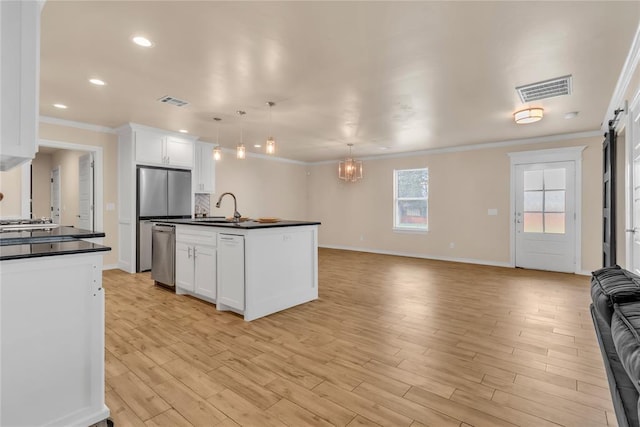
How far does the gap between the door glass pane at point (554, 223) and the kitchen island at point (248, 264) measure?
477cm

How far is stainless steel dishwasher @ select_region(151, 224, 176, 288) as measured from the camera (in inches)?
169

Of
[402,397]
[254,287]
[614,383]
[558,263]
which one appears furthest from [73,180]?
[558,263]

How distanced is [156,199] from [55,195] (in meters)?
4.24

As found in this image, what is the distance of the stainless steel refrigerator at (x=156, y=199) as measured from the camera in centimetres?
552

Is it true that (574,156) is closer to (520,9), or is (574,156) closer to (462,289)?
(462,289)

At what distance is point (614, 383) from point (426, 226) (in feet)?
22.9

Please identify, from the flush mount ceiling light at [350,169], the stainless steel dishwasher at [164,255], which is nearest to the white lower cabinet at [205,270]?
the stainless steel dishwasher at [164,255]

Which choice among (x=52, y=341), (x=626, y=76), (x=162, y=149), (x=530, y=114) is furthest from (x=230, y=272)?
(x=626, y=76)

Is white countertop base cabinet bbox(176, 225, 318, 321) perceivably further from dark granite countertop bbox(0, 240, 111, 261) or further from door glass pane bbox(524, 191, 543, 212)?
door glass pane bbox(524, 191, 543, 212)

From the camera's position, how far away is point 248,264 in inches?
127

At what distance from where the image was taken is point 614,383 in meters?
0.83

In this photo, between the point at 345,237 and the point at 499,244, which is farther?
the point at 345,237

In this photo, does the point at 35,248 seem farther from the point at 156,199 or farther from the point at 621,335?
the point at 156,199

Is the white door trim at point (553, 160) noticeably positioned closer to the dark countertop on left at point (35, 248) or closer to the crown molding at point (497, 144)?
the crown molding at point (497, 144)
